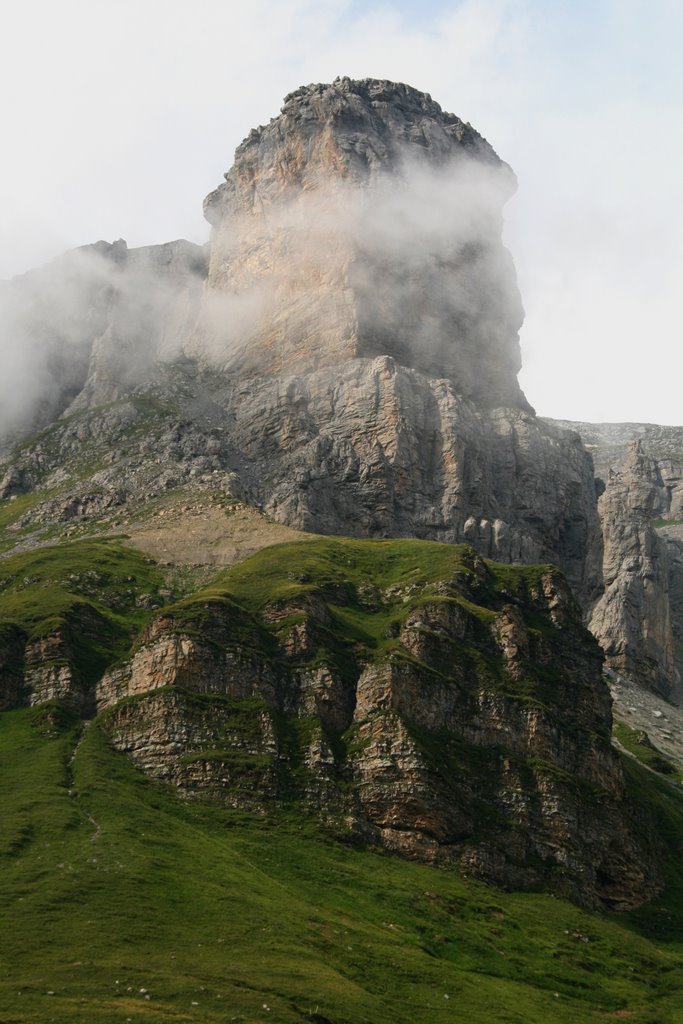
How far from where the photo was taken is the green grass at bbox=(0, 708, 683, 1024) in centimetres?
7331

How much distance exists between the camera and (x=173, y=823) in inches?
4387

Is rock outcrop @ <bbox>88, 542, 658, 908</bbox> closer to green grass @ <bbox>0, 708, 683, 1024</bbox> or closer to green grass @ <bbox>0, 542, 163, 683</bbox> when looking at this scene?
green grass @ <bbox>0, 708, 683, 1024</bbox>

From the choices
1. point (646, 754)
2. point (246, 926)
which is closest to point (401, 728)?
point (246, 926)

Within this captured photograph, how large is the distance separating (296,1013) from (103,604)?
9804 centimetres

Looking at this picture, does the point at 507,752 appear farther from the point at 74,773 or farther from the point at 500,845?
the point at 74,773

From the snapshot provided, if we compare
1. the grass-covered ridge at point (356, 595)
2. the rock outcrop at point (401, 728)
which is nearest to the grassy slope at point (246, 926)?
the rock outcrop at point (401, 728)

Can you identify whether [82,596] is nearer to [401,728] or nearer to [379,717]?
[379,717]

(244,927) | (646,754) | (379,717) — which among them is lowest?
(244,927)

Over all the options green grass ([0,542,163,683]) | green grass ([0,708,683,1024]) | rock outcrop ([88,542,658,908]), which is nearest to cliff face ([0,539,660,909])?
rock outcrop ([88,542,658,908])

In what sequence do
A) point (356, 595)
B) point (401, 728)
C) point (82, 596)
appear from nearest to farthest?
point (401, 728) → point (82, 596) → point (356, 595)

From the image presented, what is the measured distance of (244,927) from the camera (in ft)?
293

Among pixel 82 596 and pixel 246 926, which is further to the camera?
pixel 82 596

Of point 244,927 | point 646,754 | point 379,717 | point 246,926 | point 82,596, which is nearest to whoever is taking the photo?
point 244,927

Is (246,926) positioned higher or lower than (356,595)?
lower
